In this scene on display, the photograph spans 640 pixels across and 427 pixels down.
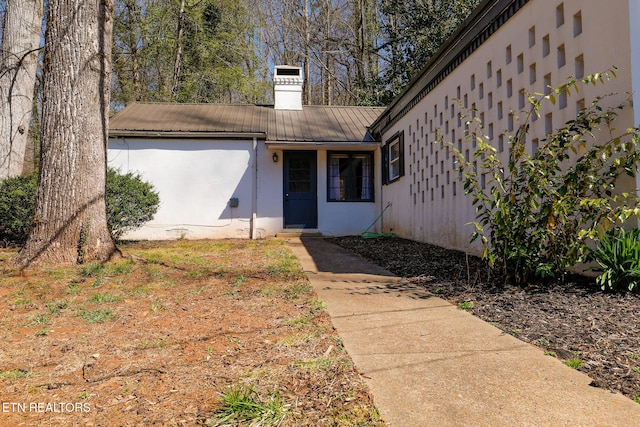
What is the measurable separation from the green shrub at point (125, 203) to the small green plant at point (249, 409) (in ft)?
22.6

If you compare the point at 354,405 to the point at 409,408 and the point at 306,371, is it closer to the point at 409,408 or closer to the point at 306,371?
the point at 409,408

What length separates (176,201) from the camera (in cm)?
1042

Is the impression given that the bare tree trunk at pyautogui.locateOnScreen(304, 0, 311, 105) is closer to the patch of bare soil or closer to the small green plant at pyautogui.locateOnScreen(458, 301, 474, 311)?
the patch of bare soil

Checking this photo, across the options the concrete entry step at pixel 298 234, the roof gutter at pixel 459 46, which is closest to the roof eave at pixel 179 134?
the concrete entry step at pixel 298 234

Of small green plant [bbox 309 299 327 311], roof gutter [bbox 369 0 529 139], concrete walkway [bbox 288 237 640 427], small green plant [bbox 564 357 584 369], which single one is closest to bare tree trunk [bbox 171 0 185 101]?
roof gutter [bbox 369 0 529 139]

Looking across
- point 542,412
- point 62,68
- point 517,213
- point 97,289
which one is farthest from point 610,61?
point 62,68

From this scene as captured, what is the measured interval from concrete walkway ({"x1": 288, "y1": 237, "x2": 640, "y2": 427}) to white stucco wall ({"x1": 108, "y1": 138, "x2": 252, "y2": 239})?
299 inches

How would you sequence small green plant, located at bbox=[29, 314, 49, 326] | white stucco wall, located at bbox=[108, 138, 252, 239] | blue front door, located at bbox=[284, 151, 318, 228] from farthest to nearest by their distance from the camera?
blue front door, located at bbox=[284, 151, 318, 228] < white stucco wall, located at bbox=[108, 138, 252, 239] < small green plant, located at bbox=[29, 314, 49, 326]

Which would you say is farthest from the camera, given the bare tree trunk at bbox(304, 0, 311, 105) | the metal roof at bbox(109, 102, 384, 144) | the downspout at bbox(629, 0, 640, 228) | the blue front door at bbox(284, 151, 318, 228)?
the bare tree trunk at bbox(304, 0, 311, 105)

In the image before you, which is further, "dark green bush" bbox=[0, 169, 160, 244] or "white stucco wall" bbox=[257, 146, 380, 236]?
"white stucco wall" bbox=[257, 146, 380, 236]

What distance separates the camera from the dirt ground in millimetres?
1691

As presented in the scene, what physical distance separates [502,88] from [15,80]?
28.9 feet

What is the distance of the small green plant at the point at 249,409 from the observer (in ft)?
5.19

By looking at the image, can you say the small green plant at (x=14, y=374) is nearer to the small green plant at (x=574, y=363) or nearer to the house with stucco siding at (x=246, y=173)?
the small green plant at (x=574, y=363)
